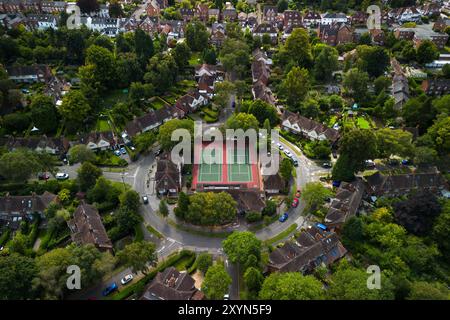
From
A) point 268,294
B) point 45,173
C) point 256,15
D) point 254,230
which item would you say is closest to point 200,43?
point 256,15

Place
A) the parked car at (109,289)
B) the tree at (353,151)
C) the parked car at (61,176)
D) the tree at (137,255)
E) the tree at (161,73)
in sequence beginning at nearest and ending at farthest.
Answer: the tree at (137,255) → the parked car at (109,289) → the tree at (353,151) → the parked car at (61,176) → the tree at (161,73)

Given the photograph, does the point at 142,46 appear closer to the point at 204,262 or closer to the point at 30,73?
the point at 30,73

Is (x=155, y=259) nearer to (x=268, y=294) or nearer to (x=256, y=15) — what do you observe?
(x=268, y=294)

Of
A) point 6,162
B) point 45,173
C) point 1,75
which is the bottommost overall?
point 45,173

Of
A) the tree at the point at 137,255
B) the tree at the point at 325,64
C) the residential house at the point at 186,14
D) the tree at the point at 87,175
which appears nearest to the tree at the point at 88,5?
the residential house at the point at 186,14

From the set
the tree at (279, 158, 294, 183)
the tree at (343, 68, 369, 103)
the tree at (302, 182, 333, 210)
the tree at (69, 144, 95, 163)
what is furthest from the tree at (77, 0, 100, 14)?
the tree at (302, 182, 333, 210)

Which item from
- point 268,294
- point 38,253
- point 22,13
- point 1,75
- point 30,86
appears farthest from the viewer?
point 22,13

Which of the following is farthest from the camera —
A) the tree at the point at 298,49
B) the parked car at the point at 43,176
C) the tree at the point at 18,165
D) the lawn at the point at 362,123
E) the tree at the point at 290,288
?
the tree at the point at 298,49

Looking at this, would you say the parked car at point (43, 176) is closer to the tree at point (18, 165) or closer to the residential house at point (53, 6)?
the tree at point (18, 165)
